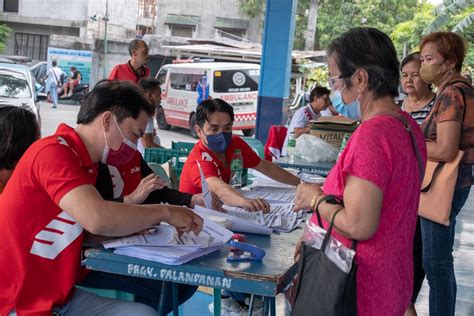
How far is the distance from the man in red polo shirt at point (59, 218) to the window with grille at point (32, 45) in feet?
89.1

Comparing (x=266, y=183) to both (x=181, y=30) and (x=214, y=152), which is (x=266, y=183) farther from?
(x=181, y=30)

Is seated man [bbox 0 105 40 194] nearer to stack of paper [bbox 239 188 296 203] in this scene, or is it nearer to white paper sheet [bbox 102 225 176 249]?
white paper sheet [bbox 102 225 176 249]

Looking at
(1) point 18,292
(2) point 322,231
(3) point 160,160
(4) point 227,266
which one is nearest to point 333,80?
(2) point 322,231

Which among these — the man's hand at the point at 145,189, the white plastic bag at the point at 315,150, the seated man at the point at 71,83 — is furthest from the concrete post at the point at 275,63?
the seated man at the point at 71,83

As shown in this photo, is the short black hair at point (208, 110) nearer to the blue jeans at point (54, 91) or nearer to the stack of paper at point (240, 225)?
the stack of paper at point (240, 225)

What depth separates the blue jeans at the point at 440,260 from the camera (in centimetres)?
316

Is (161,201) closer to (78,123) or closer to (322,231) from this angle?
(78,123)

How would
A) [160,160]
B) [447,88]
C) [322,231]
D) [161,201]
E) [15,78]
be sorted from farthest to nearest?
[15,78] → [160,160] → [447,88] → [161,201] → [322,231]

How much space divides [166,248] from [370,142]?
712mm

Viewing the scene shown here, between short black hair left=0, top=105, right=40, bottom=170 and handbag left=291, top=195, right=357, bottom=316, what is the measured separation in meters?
1.16

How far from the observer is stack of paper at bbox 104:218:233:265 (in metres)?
1.99

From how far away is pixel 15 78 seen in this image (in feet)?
40.4

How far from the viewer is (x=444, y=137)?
2953 millimetres

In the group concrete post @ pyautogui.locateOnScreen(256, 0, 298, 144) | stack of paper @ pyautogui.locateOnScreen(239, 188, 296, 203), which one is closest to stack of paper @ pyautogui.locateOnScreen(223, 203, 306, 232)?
stack of paper @ pyautogui.locateOnScreen(239, 188, 296, 203)
